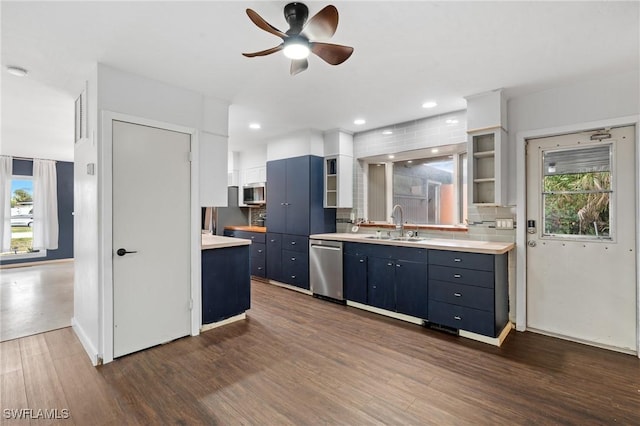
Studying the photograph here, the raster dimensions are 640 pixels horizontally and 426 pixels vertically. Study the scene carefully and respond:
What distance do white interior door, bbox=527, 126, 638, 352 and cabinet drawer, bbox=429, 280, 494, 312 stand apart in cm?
79

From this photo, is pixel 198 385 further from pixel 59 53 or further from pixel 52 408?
pixel 59 53

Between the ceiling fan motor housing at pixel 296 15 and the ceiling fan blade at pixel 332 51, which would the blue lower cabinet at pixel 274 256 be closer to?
the ceiling fan blade at pixel 332 51

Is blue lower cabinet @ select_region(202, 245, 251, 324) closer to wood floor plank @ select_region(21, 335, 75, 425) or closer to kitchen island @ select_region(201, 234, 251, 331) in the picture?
kitchen island @ select_region(201, 234, 251, 331)

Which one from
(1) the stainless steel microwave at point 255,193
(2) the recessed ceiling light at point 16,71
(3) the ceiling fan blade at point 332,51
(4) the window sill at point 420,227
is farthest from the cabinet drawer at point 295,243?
(2) the recessed ceiling light at point 16,71

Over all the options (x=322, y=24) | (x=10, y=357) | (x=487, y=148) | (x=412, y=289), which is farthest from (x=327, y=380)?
(x=487, y=148)

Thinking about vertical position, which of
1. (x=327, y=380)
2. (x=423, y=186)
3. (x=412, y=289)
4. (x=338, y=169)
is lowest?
(x=327, y=380)

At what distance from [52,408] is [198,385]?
904 millimetres

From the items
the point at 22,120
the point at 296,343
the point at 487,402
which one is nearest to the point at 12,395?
the point at 296,343

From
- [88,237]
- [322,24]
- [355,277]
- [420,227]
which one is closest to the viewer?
[322,24]

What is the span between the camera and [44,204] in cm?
694

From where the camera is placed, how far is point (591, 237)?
303 centimetres

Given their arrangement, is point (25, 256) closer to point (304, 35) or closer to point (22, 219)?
point (22, 219)

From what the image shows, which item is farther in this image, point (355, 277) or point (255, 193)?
point (255, 193)

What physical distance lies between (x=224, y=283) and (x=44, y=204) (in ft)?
21.0
